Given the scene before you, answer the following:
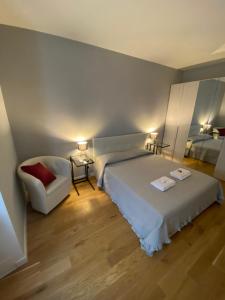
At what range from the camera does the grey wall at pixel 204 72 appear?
3.14m

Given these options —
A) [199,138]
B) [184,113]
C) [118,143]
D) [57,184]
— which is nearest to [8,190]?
[57,184]

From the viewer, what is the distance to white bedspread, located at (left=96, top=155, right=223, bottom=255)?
1515 mm

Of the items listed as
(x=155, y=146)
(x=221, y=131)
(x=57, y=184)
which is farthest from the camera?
(x=155, y=146)

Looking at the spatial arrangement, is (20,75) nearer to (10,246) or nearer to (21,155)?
(21,155)

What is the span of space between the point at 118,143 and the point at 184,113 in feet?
6.60

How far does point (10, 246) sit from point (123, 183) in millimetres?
1443

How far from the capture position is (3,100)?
1907 mm

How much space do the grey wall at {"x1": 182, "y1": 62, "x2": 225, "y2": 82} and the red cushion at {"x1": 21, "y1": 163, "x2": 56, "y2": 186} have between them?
14.2ft

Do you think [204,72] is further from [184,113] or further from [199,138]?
[199,138]

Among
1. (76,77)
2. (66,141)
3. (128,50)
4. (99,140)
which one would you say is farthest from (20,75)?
(128,50)

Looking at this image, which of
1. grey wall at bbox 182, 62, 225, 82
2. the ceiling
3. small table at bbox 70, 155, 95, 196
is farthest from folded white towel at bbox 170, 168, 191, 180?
grey wall at bbox 182, 62, 225, 82

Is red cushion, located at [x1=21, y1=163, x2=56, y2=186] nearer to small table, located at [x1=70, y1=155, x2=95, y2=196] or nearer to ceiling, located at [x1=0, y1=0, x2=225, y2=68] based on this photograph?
small table, located at [x1=70, y1=155, x2=95, y2=196]

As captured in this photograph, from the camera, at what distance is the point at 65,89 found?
236 cm

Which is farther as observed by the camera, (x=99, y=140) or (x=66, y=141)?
(x=99, y=140)
